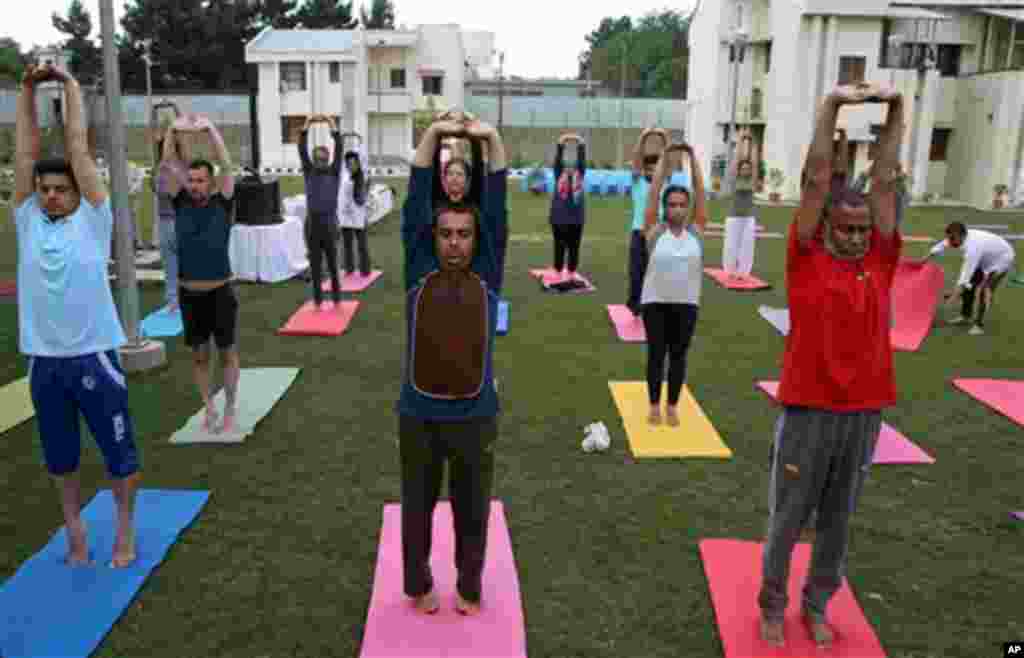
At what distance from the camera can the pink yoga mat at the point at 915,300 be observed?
8.05m

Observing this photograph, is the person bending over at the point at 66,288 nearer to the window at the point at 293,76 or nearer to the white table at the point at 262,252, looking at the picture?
the white table at the point at 262,252

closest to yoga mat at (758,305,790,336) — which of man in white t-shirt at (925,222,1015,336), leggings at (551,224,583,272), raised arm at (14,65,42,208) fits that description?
man in white t-shirt at (925,222,1015,336)

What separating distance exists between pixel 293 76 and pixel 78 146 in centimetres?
3422

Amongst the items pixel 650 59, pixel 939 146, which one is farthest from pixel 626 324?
pixel 650 59

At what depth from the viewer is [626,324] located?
8602mm

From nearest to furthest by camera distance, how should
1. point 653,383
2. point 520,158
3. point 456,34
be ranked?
point 653,383 < point 520,158 < point 456,34

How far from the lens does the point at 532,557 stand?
12.9 ft

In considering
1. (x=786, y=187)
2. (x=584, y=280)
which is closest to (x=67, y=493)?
(x=584, y=280)

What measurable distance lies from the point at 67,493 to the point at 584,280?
786 cm

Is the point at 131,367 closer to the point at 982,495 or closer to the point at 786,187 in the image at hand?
the point at 982,495

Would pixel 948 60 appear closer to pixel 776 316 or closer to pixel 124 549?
pixel 776 316

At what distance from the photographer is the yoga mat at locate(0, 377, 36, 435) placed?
5.58 metres

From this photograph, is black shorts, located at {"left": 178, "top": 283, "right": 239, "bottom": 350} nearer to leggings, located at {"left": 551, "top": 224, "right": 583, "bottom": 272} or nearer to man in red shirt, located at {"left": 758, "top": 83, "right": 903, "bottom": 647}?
man in red shirt, located at {"left": 758, "top": 83, "right": 903, "bottom": 647}

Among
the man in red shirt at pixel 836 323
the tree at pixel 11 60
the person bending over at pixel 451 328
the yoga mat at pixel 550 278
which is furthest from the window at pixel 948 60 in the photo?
the tree at pixel 11 60
